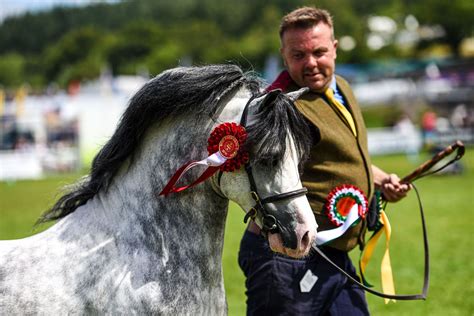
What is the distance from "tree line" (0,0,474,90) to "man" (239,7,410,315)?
65.9 m

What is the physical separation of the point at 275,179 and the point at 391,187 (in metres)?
1.66

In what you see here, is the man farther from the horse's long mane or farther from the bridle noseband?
the bridle noseband

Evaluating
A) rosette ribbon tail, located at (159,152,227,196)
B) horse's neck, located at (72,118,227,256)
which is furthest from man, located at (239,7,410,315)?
rosette ribbon tail, located at (159,152,227,196)

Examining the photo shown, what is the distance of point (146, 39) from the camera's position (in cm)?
10956

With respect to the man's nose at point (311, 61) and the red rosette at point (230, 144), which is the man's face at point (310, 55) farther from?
the red rosette at point (230, 144)

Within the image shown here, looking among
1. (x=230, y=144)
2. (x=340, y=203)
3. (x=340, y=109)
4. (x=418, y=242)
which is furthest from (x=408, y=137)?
(x=230, y=144)

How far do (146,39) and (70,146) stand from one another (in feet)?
252

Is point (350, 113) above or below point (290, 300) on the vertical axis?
above

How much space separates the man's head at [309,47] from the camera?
13.2ft

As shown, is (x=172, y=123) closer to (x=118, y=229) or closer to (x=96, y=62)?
(x=118, y=229)

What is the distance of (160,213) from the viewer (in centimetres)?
333

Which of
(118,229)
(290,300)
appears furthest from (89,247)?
(290,300)

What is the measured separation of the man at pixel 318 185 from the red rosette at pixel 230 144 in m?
0.88

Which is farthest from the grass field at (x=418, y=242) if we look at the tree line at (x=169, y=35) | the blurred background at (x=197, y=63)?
the tree line at (x=169, y=35)
